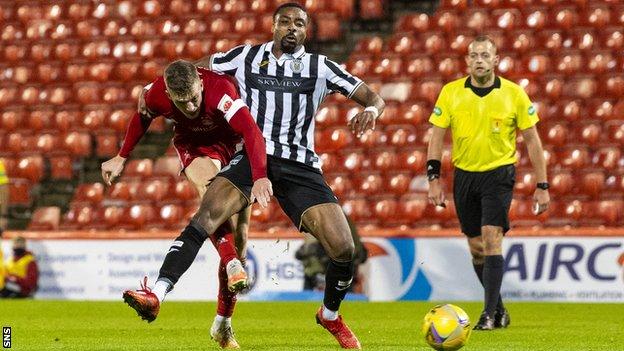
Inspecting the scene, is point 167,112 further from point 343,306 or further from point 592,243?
point 592,243

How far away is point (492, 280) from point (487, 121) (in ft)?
3.79

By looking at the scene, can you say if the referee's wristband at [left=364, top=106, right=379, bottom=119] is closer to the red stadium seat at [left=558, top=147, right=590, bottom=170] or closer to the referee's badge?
the referee's badge

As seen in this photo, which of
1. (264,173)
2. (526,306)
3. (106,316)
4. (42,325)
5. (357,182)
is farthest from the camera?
(357,182)

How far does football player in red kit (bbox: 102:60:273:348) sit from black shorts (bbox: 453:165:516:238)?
189cm

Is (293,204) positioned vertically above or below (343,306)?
above

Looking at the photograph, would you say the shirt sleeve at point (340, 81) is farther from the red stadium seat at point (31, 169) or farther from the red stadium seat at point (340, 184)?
the red stadium seat at point (31, 169)

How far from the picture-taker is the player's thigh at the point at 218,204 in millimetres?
6805

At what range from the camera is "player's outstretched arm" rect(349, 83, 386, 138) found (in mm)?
6945

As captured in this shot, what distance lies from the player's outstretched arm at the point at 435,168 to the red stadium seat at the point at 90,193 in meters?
8.21

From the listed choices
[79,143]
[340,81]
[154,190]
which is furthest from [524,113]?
[79,143]

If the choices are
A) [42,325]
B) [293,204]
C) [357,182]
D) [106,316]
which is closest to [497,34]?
[357,182]

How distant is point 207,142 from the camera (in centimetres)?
795

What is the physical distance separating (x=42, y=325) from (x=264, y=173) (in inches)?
150

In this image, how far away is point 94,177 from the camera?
17.5 meters
